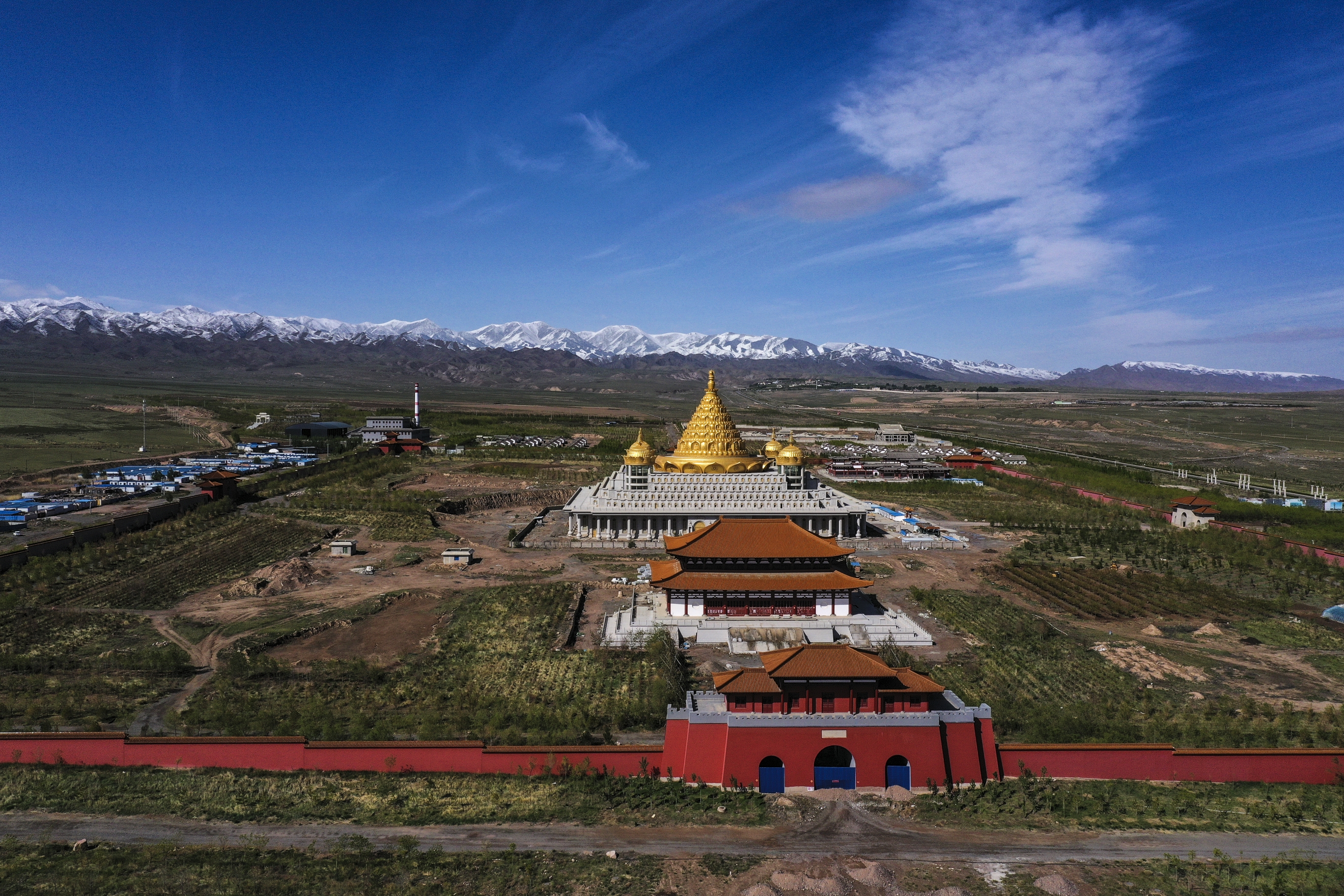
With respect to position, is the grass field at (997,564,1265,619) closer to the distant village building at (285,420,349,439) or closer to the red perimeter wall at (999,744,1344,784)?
the red perimeter wall at (999,744,1344,784)

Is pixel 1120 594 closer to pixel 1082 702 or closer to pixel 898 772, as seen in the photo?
pixel 1082 702

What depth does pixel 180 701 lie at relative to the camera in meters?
25.7

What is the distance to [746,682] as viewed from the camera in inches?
861

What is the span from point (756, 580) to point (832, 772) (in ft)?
46.1

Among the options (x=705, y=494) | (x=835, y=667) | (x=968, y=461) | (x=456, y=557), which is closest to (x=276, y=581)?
(x=456, y=557)

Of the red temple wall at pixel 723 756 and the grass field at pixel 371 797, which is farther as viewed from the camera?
the red temple wall at pixel 723 756

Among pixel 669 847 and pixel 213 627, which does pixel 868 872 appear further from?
pixel 213 627

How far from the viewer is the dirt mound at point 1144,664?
2894 cm

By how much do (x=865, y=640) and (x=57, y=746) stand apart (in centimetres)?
2893

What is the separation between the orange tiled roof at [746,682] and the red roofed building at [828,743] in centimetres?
5

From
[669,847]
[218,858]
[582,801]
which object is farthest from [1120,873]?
[218,858]

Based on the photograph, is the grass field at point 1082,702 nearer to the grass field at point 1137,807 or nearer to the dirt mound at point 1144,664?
the dirt mound at point 1144,664

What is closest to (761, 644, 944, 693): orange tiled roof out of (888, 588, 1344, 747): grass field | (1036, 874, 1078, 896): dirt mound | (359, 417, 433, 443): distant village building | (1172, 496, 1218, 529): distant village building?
(888, 588, 1344, 747): grass field

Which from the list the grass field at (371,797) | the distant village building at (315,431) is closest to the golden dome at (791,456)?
the grass field at (371,797)
